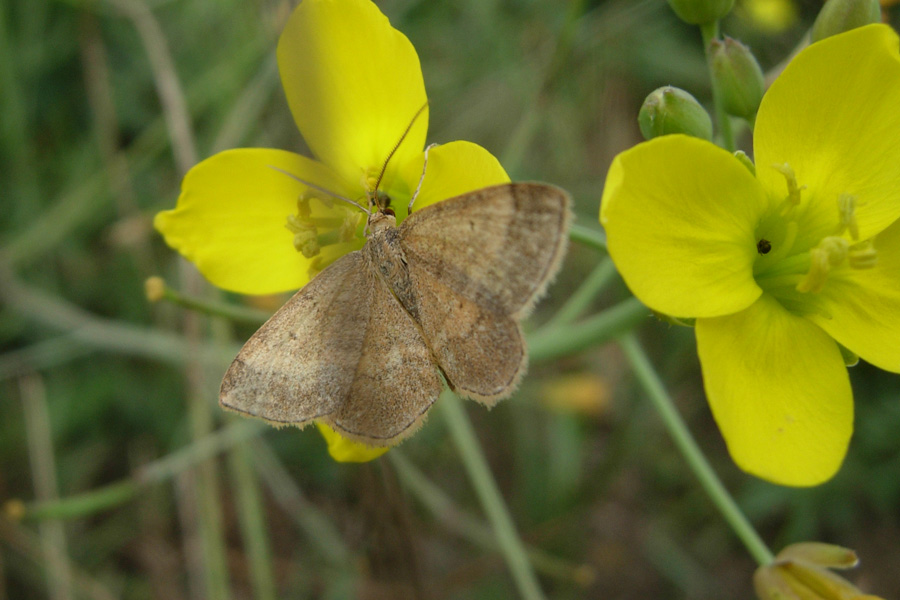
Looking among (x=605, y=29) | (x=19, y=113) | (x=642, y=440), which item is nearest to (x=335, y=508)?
(x=642, y=440)

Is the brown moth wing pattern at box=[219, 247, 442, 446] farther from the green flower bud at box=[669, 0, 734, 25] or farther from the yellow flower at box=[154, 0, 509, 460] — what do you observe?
the green flower bud at box=[669, 0, 734, 25]

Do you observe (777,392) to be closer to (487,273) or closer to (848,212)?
(848,212)

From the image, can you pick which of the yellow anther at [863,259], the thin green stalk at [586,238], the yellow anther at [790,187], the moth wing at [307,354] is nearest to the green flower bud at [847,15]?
the yellow anther at [790,187]

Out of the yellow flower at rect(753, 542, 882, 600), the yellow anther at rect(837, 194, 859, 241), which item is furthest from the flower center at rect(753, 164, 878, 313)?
the yellow flower at rect(753, 542, 882, 600)

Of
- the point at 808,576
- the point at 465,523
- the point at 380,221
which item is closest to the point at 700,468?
the point at 808,576

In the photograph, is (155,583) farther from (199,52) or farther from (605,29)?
(605,29)

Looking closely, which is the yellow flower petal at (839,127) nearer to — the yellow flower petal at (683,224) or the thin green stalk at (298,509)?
the yellow flower petal at (683,224)
